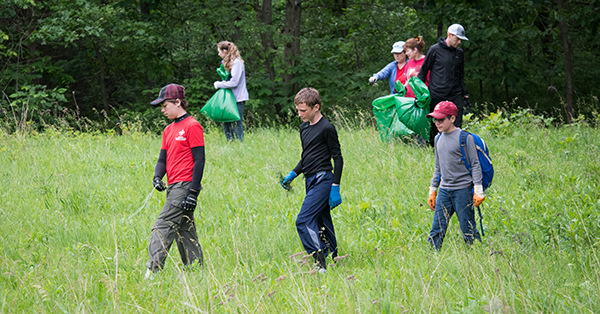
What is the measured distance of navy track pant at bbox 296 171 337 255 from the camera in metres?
3.49

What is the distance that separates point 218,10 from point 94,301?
1102 cm

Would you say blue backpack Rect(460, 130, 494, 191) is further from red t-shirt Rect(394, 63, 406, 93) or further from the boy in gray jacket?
red t-shirt Rect(394, 63, 406, 93)

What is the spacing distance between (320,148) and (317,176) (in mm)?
217

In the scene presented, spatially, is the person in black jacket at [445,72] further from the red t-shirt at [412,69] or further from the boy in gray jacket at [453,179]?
the boy in gray jacket at [453,179]

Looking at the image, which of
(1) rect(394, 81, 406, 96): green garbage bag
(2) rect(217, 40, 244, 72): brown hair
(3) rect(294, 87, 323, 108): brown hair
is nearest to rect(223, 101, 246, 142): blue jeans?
(2) rect(217, 40, 244, 72): brown hair

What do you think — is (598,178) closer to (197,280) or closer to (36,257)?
(197,280)

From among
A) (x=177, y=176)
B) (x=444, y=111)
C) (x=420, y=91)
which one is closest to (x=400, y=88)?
(x=420, y=91)

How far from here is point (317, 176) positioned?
3621 millimetres

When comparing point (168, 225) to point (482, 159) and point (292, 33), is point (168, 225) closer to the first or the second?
point (482, 159)

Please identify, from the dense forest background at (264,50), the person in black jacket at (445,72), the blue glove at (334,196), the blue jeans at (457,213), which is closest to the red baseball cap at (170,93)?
the blue glove at (334,196)

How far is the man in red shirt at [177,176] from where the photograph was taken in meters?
3.51

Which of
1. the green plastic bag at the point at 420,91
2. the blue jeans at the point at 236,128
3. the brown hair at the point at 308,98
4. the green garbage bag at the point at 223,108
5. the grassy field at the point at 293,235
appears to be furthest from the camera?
the blue jeans at the point at 236,128

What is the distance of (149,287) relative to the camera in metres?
3.32

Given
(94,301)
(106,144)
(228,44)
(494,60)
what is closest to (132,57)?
(106,144)
